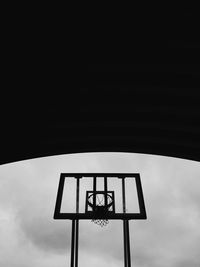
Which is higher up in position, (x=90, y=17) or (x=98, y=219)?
(x=90, y=17)

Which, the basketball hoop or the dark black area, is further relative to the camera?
the basketball hoop

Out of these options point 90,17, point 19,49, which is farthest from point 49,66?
point 90,17

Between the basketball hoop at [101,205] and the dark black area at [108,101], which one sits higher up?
the dark black area at [108,101]

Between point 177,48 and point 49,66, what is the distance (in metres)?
3.33

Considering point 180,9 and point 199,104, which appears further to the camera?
point 199,104

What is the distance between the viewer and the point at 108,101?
885 centimetres

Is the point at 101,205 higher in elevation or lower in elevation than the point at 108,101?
lower

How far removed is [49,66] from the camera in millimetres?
7090

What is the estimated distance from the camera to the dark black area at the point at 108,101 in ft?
21.8

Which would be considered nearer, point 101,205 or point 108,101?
point 101,205

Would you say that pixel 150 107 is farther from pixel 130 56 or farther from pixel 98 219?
pixel 98 219

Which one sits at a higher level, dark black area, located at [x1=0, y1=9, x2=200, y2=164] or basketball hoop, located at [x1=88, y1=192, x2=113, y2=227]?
dark black area, located at [x1=0, y1=9, x2=200, y2=164]

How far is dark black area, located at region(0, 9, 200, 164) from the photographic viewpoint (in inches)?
262

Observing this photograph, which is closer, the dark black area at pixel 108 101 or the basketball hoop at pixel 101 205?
the dark black area at pixel 108 101
